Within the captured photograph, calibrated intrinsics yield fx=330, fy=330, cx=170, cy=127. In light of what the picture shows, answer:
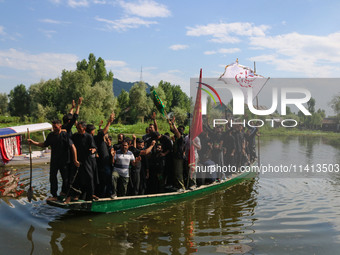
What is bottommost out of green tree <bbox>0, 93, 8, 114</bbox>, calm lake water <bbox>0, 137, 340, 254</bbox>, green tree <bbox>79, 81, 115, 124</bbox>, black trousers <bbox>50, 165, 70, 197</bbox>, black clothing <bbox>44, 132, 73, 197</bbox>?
calm lake water <bbox>0, 137, 340, 254</bbox>

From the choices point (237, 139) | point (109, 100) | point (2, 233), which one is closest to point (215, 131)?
point (237, 139)

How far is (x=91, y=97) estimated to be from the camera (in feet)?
146

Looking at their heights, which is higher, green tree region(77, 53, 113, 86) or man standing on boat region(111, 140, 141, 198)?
green tree region(77, 53, 113, 86)

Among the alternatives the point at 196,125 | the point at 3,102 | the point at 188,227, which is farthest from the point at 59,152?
the point at 3,102

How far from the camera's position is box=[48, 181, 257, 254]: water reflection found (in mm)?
6816

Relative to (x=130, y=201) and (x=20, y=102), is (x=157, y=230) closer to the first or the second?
(x=130, y=201)

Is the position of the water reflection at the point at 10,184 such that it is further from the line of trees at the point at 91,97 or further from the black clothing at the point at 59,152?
the line of trees at the point at 91,97

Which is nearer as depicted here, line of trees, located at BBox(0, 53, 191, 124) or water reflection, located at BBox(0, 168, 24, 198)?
water reflection, located at BBox(0, 168, 24, 198)

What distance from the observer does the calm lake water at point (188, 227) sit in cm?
683

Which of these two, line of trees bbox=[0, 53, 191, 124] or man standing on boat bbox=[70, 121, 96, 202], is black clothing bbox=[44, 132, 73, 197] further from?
line of trees bbox=[0, 53, 191, 124]

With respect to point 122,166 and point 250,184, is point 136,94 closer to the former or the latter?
point 250,184

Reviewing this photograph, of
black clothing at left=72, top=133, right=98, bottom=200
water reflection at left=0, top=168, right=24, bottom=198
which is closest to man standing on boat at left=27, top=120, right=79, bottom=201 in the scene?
black clothing at left=72, top=133, right=98, bottom=200

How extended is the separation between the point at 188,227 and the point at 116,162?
244cm

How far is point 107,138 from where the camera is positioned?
852cm
